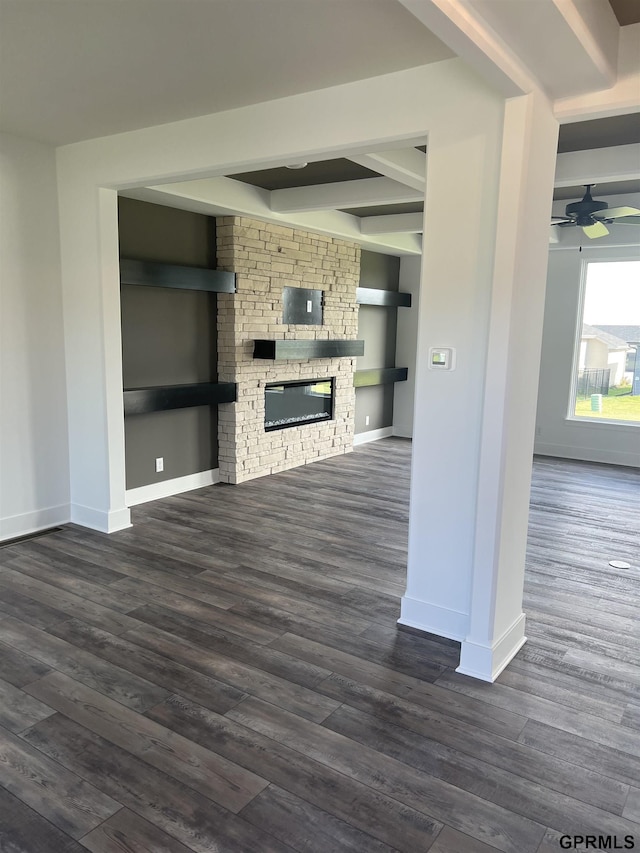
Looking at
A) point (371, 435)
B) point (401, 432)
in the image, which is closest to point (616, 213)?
Result: point (371, 435)

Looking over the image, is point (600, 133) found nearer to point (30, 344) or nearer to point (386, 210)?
point (386, 210)

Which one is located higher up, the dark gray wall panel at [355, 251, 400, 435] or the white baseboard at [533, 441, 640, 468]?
the dark gray wall panel at [355, 251, 400, 435]

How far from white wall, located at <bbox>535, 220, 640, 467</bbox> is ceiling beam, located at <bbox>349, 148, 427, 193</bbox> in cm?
347

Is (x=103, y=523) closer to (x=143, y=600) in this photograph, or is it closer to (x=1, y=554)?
(x=1, y=554)

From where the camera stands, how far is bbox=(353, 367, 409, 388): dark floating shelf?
293 inches

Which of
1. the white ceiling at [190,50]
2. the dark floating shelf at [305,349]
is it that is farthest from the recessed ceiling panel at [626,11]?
the dark floating shelf at [305,349]

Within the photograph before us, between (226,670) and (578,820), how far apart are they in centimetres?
147

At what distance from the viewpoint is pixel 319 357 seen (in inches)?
252

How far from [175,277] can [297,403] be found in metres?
2.10

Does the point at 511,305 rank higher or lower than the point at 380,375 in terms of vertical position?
higher

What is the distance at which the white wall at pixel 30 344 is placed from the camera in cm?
398

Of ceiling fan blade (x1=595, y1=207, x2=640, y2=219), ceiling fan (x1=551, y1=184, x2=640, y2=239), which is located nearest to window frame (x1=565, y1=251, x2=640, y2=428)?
ceiling fan (x1=551, y1=184, x2=640, y2=239)

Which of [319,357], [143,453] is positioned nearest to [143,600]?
[143,453]

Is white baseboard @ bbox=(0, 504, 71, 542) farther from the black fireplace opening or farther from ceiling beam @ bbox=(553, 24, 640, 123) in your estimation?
ceiling beam @ bbox=(553, 24, 640, 123)
